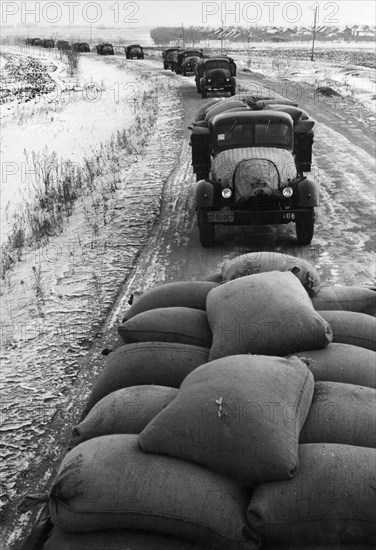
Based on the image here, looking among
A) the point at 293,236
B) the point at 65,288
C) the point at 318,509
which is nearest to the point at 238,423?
the point at 318,509

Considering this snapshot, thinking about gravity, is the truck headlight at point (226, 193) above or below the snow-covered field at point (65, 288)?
above

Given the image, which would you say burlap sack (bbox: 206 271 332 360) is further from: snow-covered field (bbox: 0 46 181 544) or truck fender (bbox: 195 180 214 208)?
truck fender (bbox: 195 180 214 208)

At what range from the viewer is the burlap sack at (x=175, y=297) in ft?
15.6

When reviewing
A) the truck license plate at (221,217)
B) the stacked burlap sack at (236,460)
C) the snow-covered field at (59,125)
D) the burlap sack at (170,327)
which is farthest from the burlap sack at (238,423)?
the snow-covered field at (59,125)

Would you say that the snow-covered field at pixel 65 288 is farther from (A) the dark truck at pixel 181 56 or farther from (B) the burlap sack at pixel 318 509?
(A) the dark truck at pixel 181 56

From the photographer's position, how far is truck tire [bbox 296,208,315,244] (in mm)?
8125

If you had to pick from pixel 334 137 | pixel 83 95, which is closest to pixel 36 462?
pixel 334 137

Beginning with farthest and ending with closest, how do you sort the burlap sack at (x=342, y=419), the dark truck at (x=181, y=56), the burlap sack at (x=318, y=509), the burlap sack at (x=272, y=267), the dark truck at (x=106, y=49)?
the dark truck at (x=106, y=49)
the dark truck at (x=181, y=56)
the burlap sack at (x=272, y=267)
the burlap sack at (x=342, y=419)
the burlap sack at (x=318, y=509)

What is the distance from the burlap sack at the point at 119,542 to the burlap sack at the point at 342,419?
32.5 inches

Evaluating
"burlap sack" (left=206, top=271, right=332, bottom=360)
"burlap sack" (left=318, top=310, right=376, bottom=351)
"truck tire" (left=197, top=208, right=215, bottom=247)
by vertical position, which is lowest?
"truck tire" (left=197, top=208, right=215, bottom=247)

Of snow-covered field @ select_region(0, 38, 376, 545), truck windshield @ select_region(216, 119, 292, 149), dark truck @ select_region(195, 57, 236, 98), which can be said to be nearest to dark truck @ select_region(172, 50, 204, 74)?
dark truck @ select_region(195, 57, 236, 98)

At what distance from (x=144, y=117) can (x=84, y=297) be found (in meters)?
14.7

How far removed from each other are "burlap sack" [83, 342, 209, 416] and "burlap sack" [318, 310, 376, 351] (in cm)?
93

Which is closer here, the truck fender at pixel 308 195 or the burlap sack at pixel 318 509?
the burlap sack at pixel 318 509
